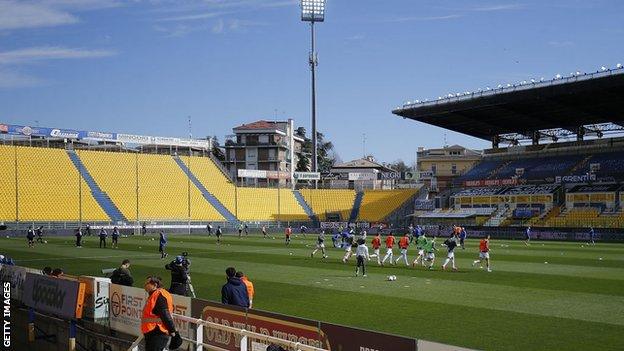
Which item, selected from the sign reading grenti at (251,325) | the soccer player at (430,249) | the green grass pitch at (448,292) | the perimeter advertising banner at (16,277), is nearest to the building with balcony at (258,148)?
the green grass pitch at (448,292)

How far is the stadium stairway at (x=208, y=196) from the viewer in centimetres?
8069

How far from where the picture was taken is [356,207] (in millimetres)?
89000

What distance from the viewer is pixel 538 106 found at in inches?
2613

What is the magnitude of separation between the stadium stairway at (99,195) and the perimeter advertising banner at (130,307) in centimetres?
5744

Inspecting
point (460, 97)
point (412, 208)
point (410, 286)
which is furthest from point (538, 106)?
point (410, 286)

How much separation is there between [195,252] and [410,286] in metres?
21.6

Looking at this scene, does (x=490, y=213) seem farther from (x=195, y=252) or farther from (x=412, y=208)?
(x=195, y=252)

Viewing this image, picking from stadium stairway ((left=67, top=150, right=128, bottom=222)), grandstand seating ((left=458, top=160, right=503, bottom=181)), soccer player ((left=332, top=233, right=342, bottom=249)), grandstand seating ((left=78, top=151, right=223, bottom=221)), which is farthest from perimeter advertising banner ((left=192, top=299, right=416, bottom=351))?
grandstand seating ((left=458, top=160, right=503, bottom=181))

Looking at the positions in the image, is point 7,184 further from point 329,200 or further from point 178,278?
point 178,278

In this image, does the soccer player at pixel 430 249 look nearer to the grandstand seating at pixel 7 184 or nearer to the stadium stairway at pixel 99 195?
the grandstand seating at pixel 7 184

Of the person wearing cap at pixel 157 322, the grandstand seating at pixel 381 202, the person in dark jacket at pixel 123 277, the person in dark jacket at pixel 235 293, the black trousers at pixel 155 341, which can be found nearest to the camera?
the person wearing cap at pixel 157 322

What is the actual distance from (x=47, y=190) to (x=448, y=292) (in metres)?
57.1

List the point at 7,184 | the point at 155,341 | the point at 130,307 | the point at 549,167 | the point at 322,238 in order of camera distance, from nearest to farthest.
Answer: the point at 155,341 < the point at 130,307 < the point at 322,238 < the point at 7,184 < the point at 549,167

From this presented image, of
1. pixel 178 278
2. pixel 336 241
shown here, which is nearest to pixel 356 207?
pixel 336 241
